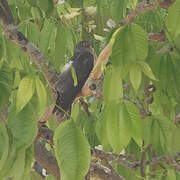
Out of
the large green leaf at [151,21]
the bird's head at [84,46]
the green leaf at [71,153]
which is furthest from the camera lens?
the bird's head at [84,46]

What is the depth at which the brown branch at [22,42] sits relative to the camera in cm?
83

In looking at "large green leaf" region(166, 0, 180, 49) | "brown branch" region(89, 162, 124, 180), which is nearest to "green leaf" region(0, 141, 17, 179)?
"large green leaf" region(166, 0, 180, 49)

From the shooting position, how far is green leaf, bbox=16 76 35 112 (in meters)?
0.68

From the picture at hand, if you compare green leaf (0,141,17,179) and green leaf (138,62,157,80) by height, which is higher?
green leaf (138,62,157,80)

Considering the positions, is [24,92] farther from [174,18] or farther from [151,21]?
[151,21]

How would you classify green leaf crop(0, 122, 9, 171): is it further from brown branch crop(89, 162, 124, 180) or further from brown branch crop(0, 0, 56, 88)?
brown branch crop(89, 162, 124, 180)

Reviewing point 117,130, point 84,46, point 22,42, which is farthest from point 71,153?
point 84,46

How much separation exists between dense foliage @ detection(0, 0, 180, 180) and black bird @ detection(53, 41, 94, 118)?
0.08 metres

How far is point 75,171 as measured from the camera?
2.08 feet

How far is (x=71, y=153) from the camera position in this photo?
65cm

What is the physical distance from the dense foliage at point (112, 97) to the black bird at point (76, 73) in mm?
75

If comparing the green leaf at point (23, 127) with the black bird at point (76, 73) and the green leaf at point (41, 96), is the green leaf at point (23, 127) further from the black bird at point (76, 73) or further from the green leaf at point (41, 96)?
the black bird at point (76, 73)

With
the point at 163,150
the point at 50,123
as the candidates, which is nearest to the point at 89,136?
the point at 50,123

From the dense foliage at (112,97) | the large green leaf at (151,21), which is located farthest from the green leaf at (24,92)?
the large green leaf at (151,21)
